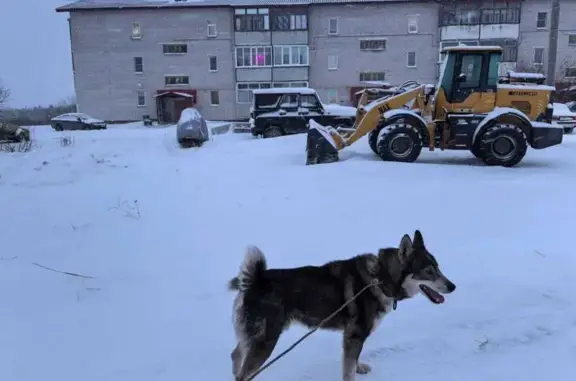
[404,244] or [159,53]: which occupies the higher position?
[159,53]

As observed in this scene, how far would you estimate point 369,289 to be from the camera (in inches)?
120

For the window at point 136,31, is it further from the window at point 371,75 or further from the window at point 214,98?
the window at point 371,75

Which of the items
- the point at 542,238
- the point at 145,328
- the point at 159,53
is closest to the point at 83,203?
the point at 145,328

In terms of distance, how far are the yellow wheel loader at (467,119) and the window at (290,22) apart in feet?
99.4

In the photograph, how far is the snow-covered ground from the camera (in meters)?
3.40

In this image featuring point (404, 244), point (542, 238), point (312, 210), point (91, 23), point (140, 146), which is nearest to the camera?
point (404, 244)

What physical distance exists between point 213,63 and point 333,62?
34.3 ft

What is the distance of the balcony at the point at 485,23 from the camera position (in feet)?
124

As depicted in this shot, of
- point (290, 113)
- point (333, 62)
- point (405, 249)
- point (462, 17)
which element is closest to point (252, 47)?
point (333, 62)

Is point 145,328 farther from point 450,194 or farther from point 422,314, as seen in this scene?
point 450,194

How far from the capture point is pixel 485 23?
124 feet

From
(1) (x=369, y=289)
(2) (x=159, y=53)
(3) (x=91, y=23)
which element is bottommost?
(1) (x=369, y=289)

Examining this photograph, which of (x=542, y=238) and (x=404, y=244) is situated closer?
(x=404, y=244)

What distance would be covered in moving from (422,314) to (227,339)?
5.54 ft
